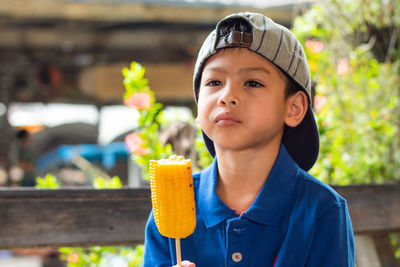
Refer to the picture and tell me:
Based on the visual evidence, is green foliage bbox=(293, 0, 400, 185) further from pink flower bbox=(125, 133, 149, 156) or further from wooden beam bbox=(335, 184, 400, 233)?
pink flower bbox=(125, 133, 149, 156)

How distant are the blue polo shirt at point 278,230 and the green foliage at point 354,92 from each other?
1.11 m

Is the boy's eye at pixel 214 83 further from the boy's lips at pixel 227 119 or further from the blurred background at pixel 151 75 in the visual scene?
the blurred background at pixel 151 75

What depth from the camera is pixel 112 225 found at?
1728 millimetres

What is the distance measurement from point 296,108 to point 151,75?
17.0 feet

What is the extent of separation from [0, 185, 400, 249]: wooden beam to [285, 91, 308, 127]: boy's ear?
2.15 ft

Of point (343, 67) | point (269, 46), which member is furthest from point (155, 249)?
point (343, 67)

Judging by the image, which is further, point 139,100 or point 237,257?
point 139,100

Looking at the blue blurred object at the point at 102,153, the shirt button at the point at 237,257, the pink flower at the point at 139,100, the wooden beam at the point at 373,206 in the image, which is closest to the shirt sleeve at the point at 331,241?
the shirt button at the point at 237,257

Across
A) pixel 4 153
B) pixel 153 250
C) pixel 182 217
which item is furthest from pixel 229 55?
pixel 4 153

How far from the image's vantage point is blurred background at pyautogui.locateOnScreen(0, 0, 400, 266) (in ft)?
8.36

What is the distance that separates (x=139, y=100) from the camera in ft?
7.55

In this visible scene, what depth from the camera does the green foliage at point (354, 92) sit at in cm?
249

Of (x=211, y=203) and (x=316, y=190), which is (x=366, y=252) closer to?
(x=316, y=190)

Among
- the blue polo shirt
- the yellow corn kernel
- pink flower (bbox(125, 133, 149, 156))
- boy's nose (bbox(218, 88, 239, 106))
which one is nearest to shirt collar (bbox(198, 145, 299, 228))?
the blue polo shirt
